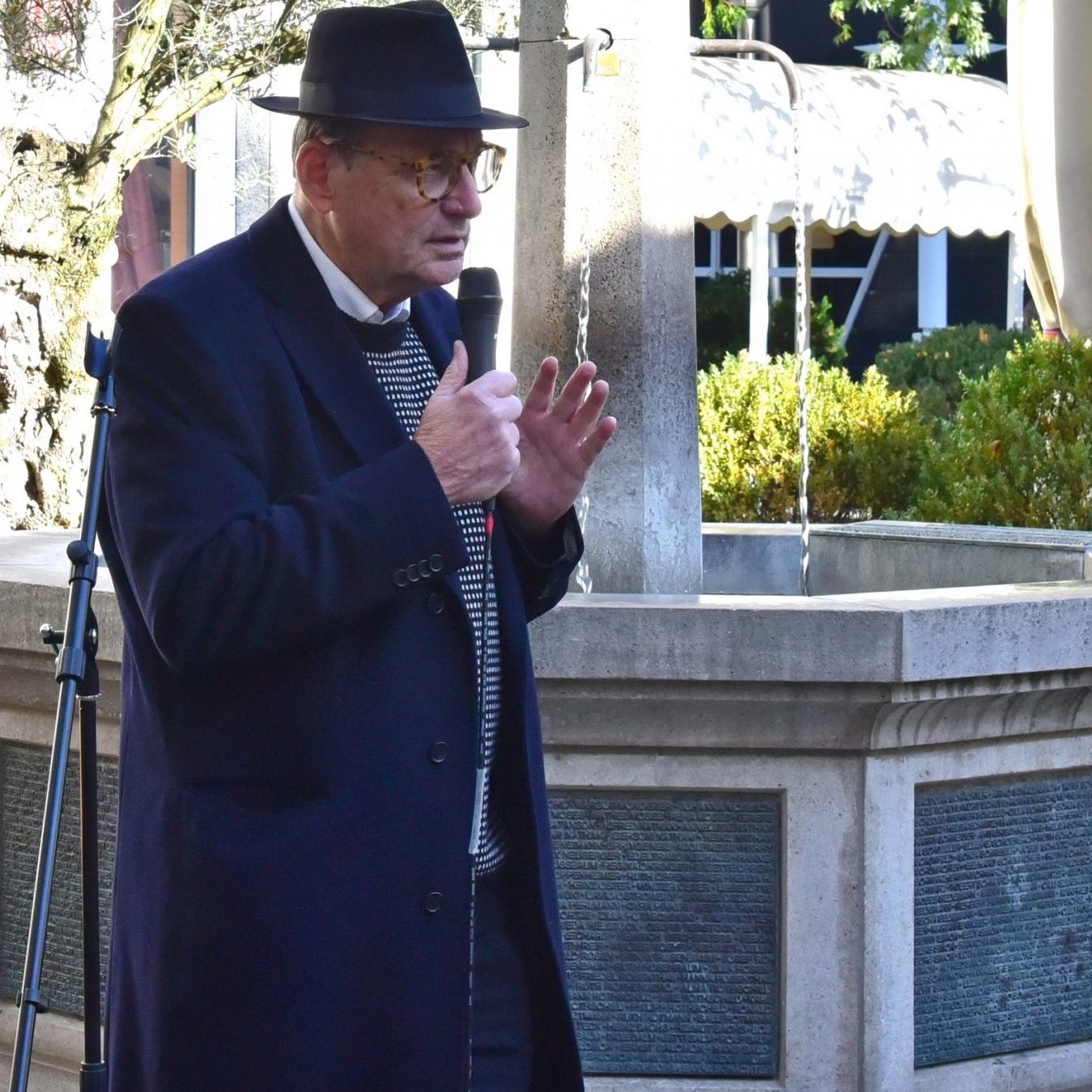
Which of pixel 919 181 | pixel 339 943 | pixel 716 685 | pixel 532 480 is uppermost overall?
pixel 919 181

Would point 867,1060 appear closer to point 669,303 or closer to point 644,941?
point 644,941

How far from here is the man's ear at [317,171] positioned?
2.28m

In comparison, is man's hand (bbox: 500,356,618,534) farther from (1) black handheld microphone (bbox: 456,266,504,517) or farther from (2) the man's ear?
(2) the man's ear

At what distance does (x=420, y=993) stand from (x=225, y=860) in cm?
29

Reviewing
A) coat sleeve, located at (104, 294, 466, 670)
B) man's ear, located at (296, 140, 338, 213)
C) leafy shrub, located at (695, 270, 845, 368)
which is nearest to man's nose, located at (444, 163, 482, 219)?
man's ear, located at (296, 140, 338, 213)

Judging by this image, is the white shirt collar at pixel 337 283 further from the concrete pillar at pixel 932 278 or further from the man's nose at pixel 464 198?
the concrete pillar at pixel 932 278

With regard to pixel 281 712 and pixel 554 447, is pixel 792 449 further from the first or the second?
pixel 281 712

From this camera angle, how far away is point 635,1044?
11.3 ft

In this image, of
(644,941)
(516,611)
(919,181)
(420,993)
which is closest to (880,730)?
(644,941)

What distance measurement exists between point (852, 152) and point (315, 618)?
49.5ft

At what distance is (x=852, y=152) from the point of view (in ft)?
54.0

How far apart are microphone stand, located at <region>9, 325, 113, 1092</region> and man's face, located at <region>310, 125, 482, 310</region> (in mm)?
348

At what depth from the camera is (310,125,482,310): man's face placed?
2.25 meters

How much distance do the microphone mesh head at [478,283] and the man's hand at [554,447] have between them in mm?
124
